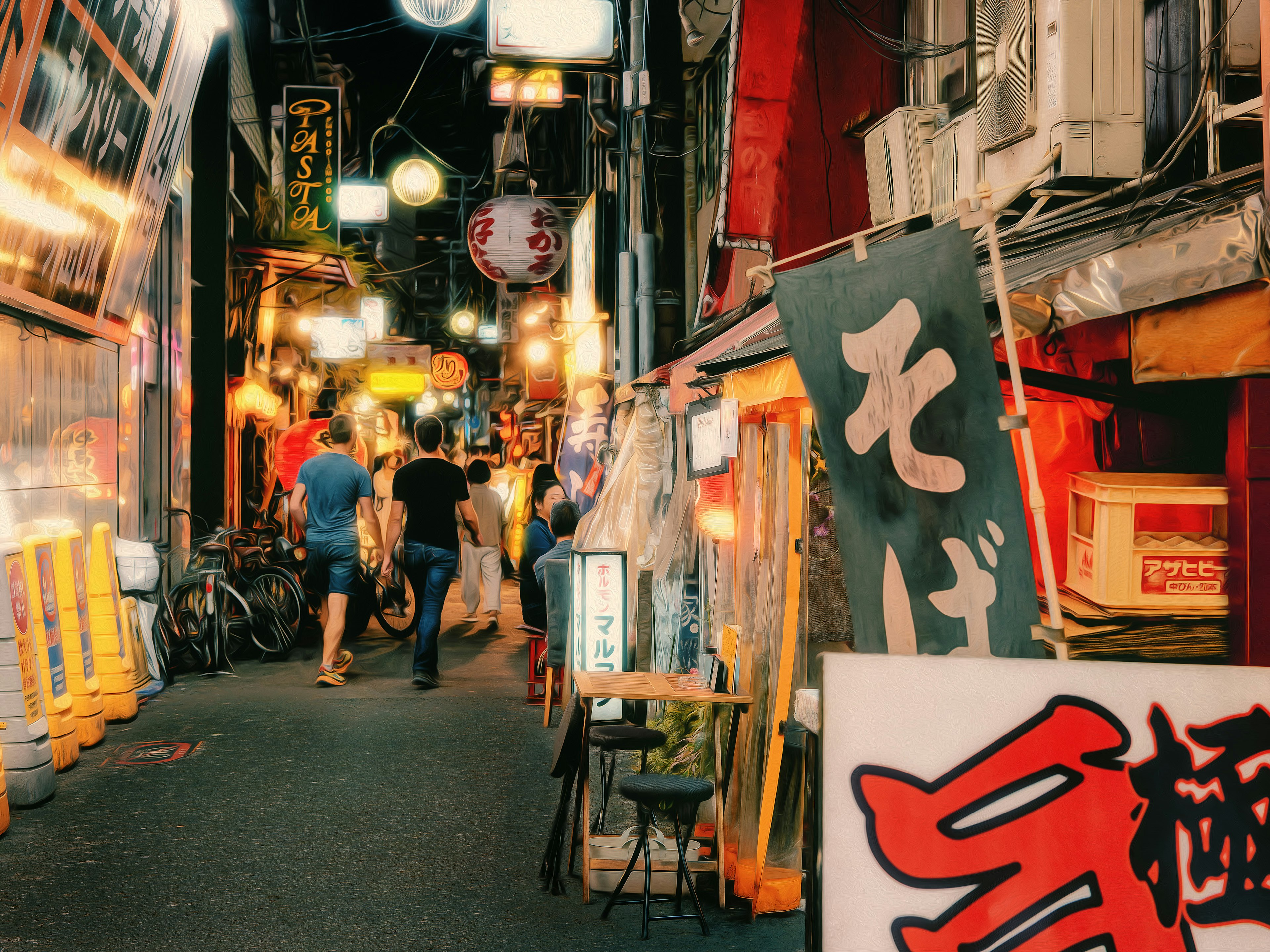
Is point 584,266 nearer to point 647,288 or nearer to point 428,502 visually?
point 647,288

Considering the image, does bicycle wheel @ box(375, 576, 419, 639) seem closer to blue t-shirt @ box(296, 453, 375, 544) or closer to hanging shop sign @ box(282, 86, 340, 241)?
blue t-shirt @ box(296, 453, 375, 544)

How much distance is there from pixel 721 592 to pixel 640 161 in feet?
16.4

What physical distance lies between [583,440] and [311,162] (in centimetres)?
733

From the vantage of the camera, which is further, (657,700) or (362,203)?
(362,203)

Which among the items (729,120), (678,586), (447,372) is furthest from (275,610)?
(447,372)

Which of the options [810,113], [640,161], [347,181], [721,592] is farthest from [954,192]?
[347,181]

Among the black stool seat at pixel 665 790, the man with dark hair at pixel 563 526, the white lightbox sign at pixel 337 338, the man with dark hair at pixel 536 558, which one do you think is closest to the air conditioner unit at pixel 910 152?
the man with dark hair at pixel 563 526

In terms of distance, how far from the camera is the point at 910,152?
24.5 ft

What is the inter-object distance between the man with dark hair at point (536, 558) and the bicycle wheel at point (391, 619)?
101 inches

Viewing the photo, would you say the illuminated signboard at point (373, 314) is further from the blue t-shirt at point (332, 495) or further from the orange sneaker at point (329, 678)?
the orange sneaker at point (329, 678)

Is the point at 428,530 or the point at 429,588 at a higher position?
the point at 428,530

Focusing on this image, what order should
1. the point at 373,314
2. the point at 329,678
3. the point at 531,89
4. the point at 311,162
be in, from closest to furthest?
the point at 329,678 < the point at 531,89 < the point at 311,162 < the point at 373,314

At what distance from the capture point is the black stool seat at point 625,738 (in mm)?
5578

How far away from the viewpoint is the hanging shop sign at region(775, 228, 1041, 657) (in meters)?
3.25
